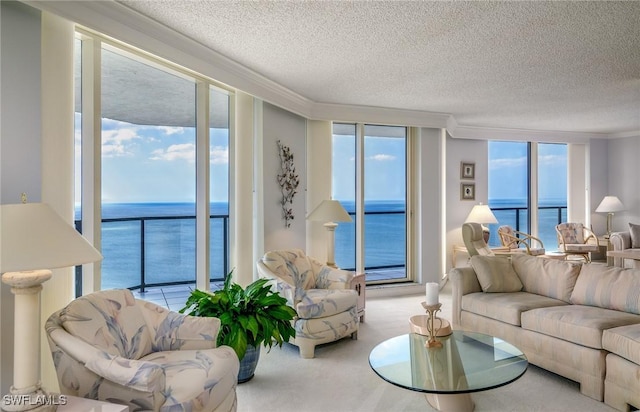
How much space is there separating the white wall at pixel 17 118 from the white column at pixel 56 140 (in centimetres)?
6

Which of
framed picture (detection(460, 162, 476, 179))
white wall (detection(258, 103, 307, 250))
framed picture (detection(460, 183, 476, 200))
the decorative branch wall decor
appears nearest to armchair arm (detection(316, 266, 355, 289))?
white wall (detection(258, 103, 307, 250))

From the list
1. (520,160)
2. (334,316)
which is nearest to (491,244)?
(520,160)

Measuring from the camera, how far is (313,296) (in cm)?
376

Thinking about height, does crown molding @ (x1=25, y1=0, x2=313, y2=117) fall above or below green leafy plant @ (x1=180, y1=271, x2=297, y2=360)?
above

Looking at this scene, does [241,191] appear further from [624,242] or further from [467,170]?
[624,242]

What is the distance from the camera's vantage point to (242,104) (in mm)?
4355

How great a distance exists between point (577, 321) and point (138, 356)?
2.96 metres

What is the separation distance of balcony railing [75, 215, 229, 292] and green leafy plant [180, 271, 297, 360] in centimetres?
110

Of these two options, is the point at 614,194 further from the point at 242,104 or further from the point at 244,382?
the point at 244,382

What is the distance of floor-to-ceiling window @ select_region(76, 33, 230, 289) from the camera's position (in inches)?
132

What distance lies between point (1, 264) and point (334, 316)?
8.80ft

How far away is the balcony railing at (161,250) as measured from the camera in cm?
405

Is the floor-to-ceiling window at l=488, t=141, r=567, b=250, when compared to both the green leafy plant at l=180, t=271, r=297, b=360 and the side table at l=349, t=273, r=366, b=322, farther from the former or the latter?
the green leafy plant at l=180, t=271, r=297, b=360

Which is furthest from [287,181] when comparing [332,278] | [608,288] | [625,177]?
[625,177]
